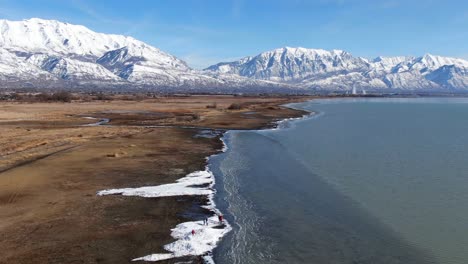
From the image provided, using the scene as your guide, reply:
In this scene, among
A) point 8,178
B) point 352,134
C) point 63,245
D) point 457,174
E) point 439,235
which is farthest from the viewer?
point 352,134

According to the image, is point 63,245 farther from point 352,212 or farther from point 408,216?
point 408,216

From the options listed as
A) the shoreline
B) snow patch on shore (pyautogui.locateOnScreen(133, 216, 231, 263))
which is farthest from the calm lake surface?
the shoreline

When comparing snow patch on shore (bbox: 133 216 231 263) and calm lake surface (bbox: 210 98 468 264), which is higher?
snow patch on shore (bbox: 133 216 231 263)

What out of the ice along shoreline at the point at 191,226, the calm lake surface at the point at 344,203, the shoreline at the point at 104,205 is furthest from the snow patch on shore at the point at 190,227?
the calm lake surface at the point at 344,203

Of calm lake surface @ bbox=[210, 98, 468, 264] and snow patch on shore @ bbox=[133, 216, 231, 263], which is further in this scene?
calm lake surface @ bbox=[210, 98, 468, 264]

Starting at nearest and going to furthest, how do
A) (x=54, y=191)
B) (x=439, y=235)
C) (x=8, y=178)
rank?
1. (x=439, y=235)
2. (x=54, y=191)
3. (x=8, y=178)

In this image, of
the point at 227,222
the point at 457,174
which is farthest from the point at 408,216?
the point at 457,174

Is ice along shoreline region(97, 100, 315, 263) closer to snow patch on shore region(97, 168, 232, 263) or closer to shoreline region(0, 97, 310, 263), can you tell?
snow patch on shore region(97, 168, 232, 263)

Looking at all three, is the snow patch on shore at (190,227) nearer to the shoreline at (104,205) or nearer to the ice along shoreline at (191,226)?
the ice along shoreline at (191,226)
